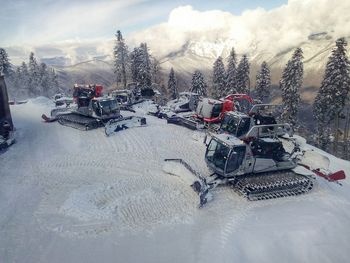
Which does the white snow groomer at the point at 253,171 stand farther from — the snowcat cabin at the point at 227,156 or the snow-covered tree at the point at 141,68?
the snow-covered tree at the point at 141,68

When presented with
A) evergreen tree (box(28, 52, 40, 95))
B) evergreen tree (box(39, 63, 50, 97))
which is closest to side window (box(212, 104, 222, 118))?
evergreen tree (box(39, 63, 50, 97))

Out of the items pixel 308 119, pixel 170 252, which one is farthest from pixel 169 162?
pixel 308 119

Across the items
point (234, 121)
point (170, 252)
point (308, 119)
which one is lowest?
point (308, 119)

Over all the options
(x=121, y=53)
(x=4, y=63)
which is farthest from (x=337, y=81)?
(x=4, y=63)

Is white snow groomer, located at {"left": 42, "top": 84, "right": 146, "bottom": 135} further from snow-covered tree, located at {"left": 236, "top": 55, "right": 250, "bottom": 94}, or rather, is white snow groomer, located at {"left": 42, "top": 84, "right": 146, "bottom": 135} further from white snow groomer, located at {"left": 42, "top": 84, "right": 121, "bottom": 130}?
snow-covered tree, located at {"left": 236, "top": 55, "right": 250, "bottom": 94}

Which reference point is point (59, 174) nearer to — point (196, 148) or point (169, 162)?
point (169, 162)

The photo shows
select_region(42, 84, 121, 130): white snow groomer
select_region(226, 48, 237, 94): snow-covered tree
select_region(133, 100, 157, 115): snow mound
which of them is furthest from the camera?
select_region(226, 48, 237, 94): snow-covered tree
